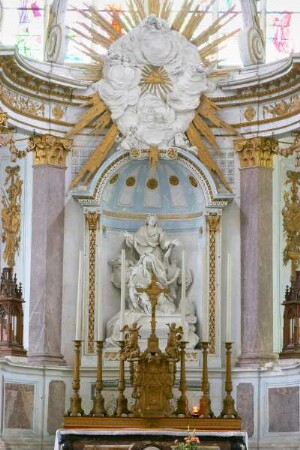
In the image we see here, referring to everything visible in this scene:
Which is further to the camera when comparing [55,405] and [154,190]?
[154,190]

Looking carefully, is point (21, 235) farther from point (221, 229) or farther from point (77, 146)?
point (221, 229)

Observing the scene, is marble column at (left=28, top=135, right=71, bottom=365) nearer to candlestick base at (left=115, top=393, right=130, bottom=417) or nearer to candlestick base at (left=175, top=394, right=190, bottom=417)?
candlestick base at (left=115, top=393, right=130, bottom=417)

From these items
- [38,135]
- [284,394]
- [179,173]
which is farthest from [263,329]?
[38,135]

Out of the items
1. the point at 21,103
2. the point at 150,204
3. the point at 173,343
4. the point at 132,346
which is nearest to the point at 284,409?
the point at 173,343

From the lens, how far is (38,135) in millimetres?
25734

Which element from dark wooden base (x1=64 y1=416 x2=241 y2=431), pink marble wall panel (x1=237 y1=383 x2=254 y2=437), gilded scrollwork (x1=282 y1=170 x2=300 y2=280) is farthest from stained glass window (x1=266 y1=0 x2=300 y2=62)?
dark wooden base (x1=64 y1=416 x2=241 y2=431)

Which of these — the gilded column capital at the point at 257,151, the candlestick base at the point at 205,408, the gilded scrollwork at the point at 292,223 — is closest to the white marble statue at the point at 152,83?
the gilded column capital at the point at 257,151

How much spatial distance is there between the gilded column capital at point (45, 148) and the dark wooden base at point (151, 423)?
5.86m

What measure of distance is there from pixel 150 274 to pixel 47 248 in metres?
1.97

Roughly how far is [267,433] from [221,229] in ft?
12.8

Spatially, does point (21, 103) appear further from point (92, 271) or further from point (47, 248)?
point (92, 271)

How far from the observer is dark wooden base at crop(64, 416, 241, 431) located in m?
21.7

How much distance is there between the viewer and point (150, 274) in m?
25.8

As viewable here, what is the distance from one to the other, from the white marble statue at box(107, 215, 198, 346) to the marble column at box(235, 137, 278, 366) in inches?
40.9
